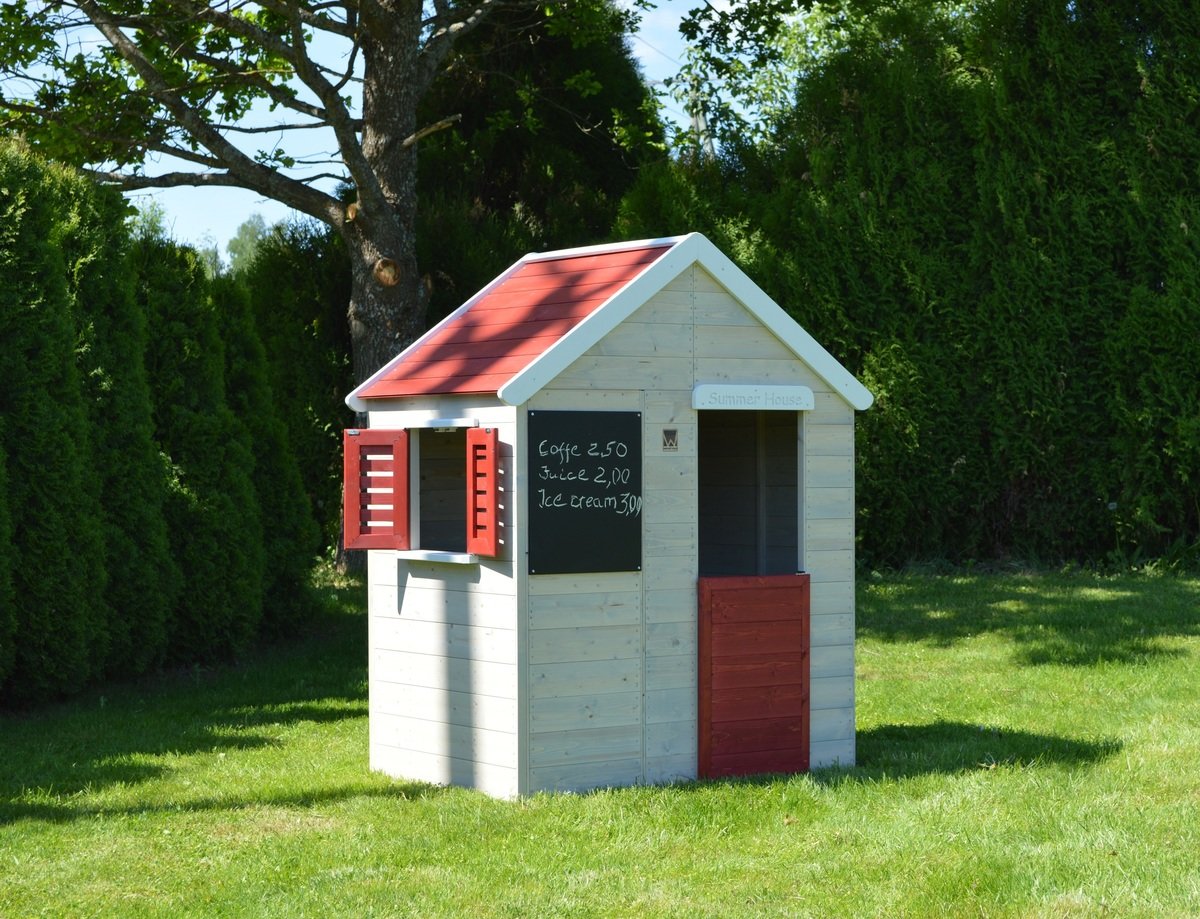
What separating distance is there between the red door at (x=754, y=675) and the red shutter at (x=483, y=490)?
1.09 m

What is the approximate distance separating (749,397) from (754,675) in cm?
134

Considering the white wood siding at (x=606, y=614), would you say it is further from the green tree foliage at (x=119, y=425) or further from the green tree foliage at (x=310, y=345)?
the green tree foliage at (x=310, y=345)

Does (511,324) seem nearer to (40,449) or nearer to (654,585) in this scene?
(654,585)

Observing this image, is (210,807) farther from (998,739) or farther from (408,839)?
(998,739)

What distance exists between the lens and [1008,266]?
13945 mm

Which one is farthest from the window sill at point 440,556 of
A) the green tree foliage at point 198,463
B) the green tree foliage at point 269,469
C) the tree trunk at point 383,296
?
the tree trunk at point 383,296

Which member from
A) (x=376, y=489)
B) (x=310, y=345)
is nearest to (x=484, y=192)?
(x=310, y=345)

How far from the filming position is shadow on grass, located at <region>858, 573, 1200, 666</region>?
10.6 m

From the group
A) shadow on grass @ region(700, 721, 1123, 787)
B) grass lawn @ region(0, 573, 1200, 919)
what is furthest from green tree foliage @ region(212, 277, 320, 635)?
shadow on grass @ region(700, 721, 1123, 787)

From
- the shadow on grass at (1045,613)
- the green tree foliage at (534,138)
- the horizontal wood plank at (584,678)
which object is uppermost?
the green tree foliage at (534,138)

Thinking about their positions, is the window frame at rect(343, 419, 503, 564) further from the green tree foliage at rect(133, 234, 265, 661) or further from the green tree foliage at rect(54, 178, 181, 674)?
the green tree foliage at rect(133, 234, 265, 661)

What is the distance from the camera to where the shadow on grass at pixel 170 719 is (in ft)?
24.0

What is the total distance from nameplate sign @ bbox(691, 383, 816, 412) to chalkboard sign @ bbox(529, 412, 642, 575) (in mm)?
361

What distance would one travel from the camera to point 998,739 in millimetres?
7996
